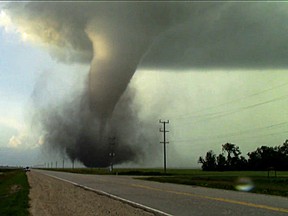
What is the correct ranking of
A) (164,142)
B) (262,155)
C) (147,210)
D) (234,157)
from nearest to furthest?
1. (147,210)
2. (164,142)
3. (262,155)
4. (234,157)

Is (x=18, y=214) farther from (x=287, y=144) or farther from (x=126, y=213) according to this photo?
(x=287, y=144)

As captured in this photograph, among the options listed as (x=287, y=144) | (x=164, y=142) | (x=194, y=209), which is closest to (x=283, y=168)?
(x=287, y=144)

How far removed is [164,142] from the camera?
101m

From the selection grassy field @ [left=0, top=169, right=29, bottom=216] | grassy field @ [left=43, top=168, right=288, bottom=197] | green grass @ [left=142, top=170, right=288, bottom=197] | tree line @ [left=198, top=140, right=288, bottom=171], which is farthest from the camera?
tree line @ [left=198, top=140, right=288, bottom=171]

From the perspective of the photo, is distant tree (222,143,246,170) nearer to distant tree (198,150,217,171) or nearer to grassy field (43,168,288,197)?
distant tree (198,150,217,171)

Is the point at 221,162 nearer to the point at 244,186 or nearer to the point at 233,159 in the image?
the point at 233,159

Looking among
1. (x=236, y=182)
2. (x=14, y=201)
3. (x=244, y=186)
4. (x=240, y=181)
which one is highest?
(x=240, y=181)

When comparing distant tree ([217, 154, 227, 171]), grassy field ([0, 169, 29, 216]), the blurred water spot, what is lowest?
grassy field ([0, 169, 29, 216])

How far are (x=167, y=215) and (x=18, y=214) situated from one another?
18.2ft

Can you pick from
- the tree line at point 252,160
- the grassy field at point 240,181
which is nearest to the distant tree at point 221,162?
the tree line at point 252,160

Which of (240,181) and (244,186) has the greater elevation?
(240,181)

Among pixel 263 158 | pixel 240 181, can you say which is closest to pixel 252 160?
pixel 263 158

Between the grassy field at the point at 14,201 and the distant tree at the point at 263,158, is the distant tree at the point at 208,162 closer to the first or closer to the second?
the distant tree at the point at 263,158

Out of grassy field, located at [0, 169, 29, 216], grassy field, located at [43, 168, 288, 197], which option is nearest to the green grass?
grassy field, located at [43, 168, 288, 197]
